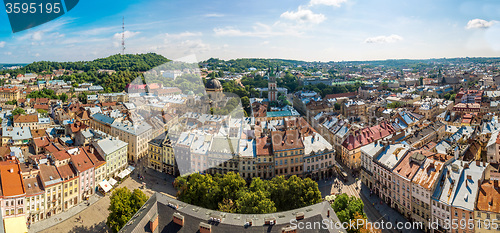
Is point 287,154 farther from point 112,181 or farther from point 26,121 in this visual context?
point 26,121

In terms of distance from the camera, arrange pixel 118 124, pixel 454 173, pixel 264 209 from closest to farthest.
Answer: pixel 264 209
pixel 454 173
pixel 118 124

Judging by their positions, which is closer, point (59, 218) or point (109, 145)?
point (59, 218)

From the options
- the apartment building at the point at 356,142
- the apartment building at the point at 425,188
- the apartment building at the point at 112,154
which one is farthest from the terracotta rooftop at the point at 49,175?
the apartment building at the point at 356,142

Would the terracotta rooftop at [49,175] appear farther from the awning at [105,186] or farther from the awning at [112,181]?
the awning at [112,181]

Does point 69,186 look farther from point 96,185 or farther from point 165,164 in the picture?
point 165,164

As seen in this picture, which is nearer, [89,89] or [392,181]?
[392,181]

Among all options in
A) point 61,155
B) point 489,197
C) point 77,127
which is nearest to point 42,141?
point 77,127

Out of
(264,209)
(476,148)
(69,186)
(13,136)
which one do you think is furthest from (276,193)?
(13,136)

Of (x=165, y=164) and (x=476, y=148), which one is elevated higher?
(x=476, y=148)
